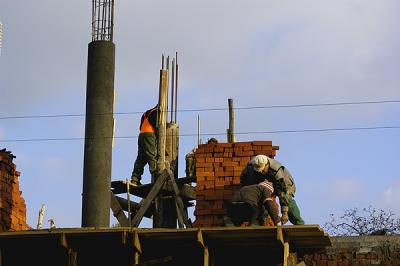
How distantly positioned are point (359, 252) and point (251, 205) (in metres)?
2.35

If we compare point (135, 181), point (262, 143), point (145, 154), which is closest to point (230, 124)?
point (145, 154)

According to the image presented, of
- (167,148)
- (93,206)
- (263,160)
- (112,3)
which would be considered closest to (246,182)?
(263,160)

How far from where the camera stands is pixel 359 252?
16781mm

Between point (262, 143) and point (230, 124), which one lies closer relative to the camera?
point (262, 143)

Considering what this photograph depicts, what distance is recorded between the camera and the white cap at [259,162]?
15875 millimetres

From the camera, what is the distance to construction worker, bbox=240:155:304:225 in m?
15.9

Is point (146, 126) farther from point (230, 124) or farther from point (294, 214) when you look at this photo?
point (294, 214)

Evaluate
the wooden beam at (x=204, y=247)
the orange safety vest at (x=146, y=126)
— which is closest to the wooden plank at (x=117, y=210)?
the orange safety vest at (x=146, y=126)

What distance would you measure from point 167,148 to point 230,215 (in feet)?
18.8

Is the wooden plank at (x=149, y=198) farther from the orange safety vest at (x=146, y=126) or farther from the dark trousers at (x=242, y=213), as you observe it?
the dark trousers at (x=242, y=213)

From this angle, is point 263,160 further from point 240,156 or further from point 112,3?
point 112,3

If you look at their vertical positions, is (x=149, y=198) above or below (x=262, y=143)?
below

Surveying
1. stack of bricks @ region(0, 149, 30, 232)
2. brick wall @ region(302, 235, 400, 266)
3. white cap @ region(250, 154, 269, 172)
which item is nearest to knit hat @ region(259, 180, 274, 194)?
white cap @ region(250, 154, 269, 172)

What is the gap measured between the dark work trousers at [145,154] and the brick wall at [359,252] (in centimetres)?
478
